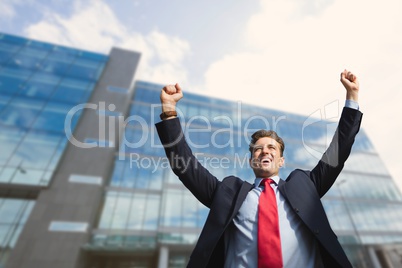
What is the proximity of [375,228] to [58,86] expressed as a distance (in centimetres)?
3629

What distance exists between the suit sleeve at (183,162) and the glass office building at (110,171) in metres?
11.6

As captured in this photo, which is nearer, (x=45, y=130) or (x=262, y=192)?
(x=262, y=192)

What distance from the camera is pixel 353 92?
2.16 metres

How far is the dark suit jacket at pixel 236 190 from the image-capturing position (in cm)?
170

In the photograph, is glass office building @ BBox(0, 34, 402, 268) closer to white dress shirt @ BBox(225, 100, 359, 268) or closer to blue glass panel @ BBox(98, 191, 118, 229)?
blue glass panel @ BBox(98, 191, 118, 229)

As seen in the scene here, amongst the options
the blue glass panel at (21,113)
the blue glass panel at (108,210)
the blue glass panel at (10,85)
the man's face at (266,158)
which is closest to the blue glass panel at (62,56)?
the blue glass panel at (10,85)

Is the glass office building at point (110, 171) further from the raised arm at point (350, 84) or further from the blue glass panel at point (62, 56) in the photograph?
the raised arm at point (350, 84)

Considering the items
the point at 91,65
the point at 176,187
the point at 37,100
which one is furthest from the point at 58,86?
the point at 176,187

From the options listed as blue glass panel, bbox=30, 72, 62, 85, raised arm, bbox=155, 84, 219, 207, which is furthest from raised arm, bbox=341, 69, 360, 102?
blue glass panel, bbox=30, 72, 62, 85

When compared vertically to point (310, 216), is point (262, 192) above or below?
above

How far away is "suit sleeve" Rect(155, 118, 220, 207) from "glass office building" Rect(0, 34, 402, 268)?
11.6 m

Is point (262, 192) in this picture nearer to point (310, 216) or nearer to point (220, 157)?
point (310, 216)

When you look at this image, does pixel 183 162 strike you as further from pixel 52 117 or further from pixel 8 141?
pixel 52 117

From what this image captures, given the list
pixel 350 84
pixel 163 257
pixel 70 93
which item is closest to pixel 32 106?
pixel 70 93
